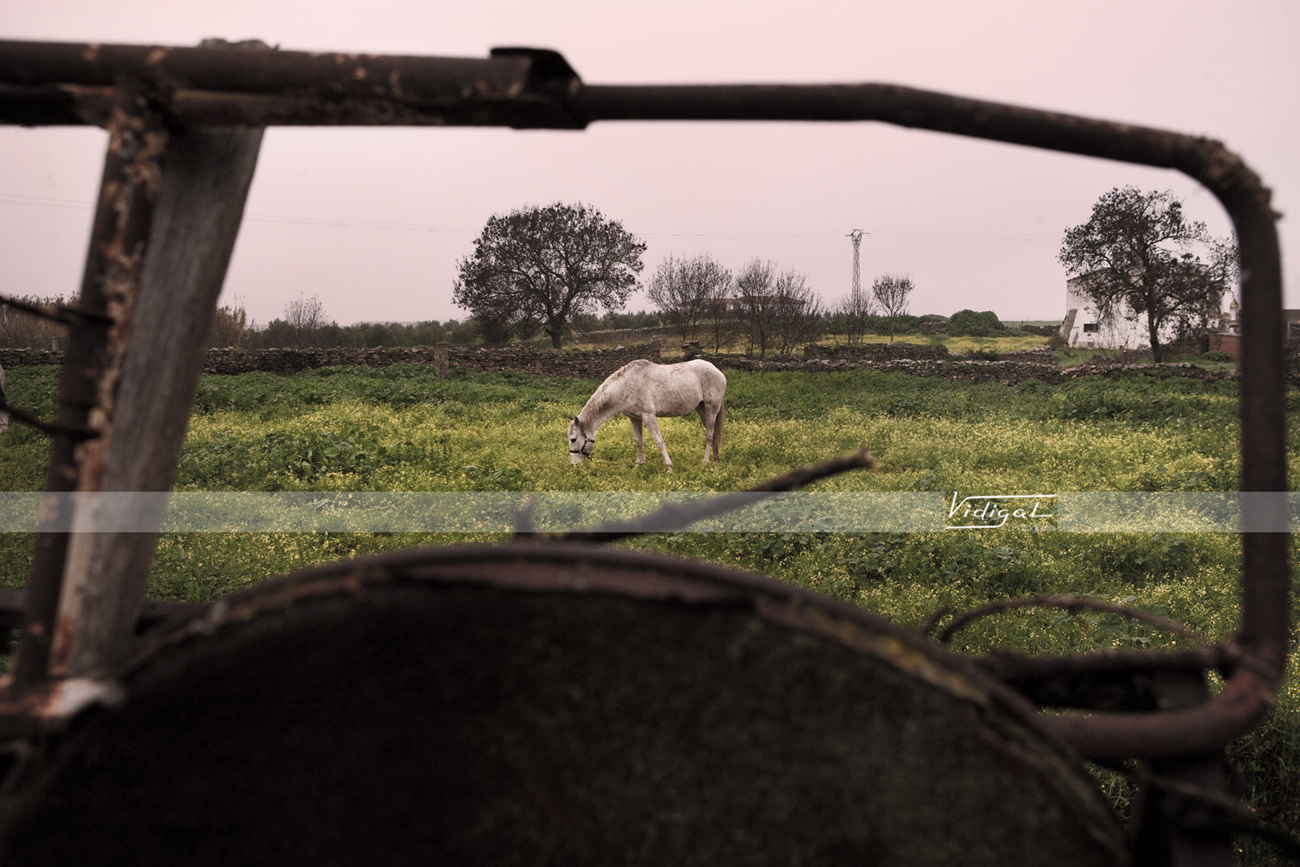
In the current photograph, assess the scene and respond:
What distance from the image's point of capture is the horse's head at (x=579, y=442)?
1119cm

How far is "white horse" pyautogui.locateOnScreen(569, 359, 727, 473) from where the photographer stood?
11289mm

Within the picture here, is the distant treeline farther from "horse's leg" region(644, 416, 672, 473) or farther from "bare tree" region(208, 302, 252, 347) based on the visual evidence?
"horse's leg" region(644, 416, 672, 473)

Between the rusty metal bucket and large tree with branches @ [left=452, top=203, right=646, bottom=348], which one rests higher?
large tree with branches @ [left=452, top=203, right=646, bottom=348]

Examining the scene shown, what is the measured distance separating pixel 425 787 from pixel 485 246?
41.8 m

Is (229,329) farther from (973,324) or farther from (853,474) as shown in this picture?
(973,324)

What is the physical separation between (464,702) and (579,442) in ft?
34.2

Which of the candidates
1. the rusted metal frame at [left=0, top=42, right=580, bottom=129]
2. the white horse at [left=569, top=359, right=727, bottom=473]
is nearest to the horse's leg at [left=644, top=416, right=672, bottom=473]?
the white horse at [left=569, top=359, right=727, bottom=473]

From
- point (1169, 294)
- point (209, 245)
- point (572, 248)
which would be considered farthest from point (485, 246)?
point (209, 245)

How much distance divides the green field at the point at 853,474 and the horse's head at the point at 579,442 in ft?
1.16

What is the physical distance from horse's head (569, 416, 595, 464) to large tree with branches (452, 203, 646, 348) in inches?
1079

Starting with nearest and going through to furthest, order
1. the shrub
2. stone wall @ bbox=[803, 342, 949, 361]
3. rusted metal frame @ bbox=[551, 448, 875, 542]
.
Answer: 1. rusted metal frame @ bbox=[551, 448, 875, 542]
2. stone wall @ bbox=[803, 342, 949, 361]
3. the shrub

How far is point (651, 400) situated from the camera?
1174 centimetres

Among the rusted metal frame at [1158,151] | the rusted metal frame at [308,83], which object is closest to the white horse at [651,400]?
the rusted metal frame at [1158,151]

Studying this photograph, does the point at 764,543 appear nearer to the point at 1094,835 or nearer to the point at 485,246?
the point at 1094,835
